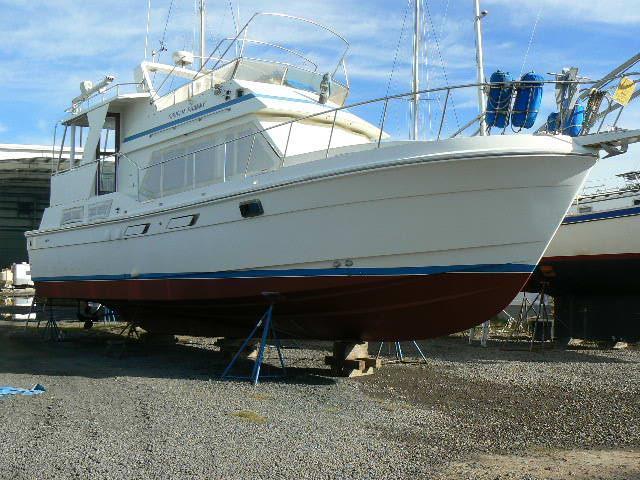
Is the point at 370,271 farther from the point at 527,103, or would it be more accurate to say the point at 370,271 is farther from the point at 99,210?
the point at 99,210

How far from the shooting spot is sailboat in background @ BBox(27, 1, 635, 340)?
6719mm

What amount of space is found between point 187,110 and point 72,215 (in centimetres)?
322

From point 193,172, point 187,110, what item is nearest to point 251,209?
point 193,172

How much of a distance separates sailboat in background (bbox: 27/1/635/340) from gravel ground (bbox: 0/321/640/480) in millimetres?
970

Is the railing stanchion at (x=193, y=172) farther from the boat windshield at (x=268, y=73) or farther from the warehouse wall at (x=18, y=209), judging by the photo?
the warehouse wall at (x=18, y=209)

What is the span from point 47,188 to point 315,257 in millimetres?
28231

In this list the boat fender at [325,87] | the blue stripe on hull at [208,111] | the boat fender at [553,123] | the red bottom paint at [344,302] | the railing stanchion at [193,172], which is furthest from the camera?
the boat fender at [325,87]

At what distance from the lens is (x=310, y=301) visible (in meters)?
7.70

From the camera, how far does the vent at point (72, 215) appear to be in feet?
36.8

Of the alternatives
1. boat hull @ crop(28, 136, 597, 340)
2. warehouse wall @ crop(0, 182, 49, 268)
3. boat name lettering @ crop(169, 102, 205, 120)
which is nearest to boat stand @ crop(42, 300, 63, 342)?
boat hull @ crop(28, 136, 597, 340)

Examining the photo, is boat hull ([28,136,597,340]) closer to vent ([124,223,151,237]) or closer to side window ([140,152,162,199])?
vent ([124,223,151,237])

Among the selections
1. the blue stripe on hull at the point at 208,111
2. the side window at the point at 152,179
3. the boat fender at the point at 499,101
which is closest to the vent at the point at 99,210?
the side window at the point at 152,179

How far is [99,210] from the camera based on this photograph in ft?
35.1

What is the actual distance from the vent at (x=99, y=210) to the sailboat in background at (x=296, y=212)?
37mm
